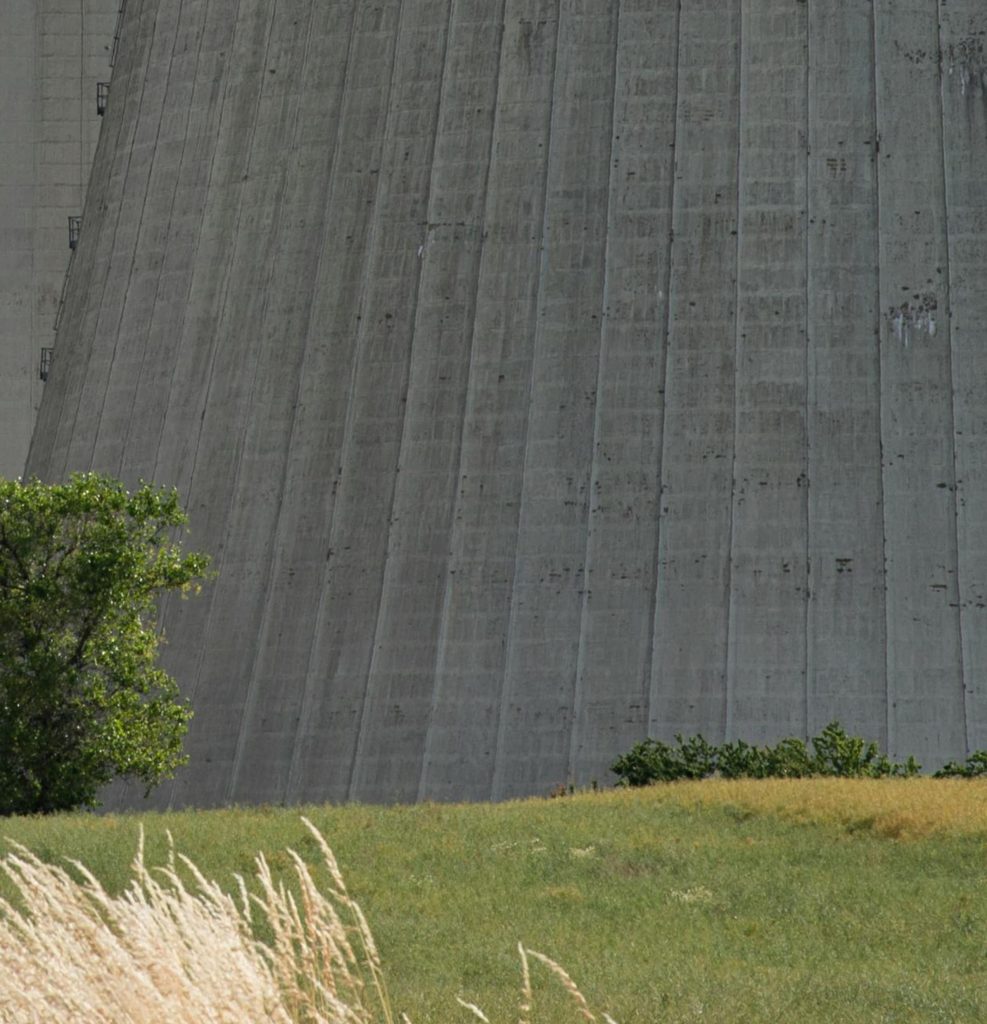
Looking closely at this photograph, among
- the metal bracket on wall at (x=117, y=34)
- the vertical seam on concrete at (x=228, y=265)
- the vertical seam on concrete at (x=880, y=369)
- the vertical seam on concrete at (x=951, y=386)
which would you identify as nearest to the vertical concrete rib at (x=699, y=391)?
the vertical seam on concrete at (x=880, y=369)

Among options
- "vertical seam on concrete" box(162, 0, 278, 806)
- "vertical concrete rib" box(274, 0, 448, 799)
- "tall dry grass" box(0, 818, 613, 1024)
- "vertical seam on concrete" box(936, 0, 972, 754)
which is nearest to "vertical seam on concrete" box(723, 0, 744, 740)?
"vertical seam on concrete" box(936, 0, 972, 754)

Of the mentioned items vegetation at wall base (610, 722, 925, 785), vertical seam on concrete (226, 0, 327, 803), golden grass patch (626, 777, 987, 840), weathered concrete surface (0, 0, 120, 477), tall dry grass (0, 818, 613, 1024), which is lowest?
tall dry grass (0, 818, 613, 1024)

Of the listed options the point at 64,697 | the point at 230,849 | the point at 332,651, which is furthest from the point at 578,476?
the point at 230,849

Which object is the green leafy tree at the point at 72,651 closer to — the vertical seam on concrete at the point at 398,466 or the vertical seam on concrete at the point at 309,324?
the vertical seam on concrete at the point at 309,324

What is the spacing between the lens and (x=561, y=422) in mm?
28969

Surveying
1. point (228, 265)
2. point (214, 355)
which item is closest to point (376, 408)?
point (214, 355)

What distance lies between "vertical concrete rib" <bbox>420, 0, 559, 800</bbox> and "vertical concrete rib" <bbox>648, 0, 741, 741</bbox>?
7.57ft

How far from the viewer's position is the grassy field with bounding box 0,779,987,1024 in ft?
41.9

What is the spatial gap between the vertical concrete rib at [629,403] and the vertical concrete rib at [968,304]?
4.46 meters

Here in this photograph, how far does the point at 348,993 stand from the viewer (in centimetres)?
1337

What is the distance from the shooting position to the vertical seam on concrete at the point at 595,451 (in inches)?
1077

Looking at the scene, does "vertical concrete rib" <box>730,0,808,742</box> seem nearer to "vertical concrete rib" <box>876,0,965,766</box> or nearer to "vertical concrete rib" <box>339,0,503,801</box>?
"vertical concrete rib" <box>876,0,965,766</box>

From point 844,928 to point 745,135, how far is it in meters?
17.7

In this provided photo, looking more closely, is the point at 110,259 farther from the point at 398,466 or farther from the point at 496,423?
the point at 496,423
